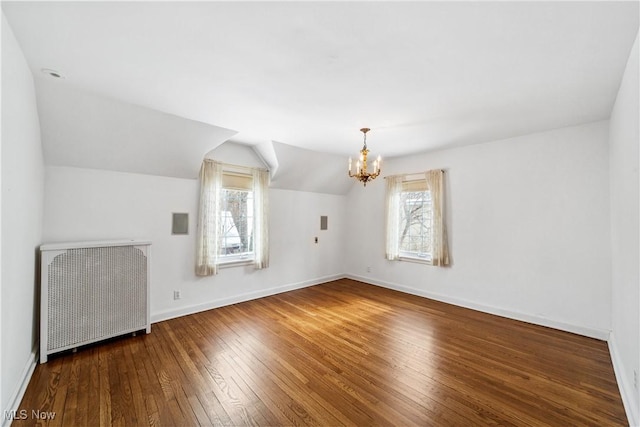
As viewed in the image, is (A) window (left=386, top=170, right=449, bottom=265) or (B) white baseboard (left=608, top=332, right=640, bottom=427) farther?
(A) window (left=386, top=170, right=449, bottom=265)

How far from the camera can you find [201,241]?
12.4ft

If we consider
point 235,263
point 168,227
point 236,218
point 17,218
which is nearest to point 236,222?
point 236,218

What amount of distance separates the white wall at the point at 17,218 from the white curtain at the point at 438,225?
4.79m

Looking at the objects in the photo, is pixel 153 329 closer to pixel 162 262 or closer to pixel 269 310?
pixel 162 262

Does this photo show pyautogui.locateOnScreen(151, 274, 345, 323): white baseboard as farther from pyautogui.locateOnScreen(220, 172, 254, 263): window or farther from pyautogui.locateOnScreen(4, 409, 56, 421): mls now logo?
pyautogui.locateOnScreen(4, 409, 56, 421): mls now logo

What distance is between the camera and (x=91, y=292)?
2.71 meters

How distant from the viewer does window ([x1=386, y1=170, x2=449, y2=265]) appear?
4332 mm

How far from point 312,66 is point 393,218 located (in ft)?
11.8

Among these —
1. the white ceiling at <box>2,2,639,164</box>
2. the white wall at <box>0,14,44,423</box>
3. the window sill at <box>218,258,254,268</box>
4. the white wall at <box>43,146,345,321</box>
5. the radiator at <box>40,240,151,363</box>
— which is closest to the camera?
the white ceiling at <box>2,2,639,164</box>

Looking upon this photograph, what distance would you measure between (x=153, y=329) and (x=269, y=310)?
4.87ft

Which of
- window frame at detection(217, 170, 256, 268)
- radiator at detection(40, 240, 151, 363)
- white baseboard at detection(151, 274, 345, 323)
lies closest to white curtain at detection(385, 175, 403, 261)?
white baseboard at detection(151, 274, 345, 323)

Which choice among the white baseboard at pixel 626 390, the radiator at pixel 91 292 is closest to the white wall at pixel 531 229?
the white baseboard at pixel 626 390

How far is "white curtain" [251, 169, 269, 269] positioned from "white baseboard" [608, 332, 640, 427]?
4142 mm

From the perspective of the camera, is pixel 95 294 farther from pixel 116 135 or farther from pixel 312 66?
pixel 312 66
